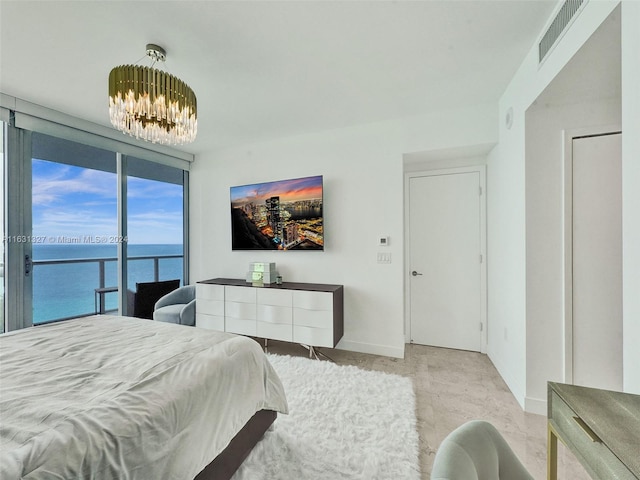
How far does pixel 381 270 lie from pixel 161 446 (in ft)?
8.12

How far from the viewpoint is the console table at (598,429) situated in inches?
27.7

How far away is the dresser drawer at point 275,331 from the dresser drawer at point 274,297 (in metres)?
0.23

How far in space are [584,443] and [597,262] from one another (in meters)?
1.66

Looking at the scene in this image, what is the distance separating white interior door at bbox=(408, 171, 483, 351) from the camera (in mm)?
3143

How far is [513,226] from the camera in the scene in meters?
2.26

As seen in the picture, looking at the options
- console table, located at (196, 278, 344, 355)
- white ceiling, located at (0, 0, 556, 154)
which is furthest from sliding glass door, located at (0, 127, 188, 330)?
console table, located at (196, 278, 344, 355)

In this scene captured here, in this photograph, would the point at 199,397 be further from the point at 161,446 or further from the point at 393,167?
the point at 393,167

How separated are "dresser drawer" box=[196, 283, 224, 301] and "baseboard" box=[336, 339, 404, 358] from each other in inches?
61.6

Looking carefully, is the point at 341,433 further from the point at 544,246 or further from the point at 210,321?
the point at 210,321

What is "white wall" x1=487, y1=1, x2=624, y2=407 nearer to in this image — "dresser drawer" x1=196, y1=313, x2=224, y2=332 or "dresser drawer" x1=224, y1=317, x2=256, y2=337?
"dresser drawer" x1=224, y1=317, x2=256, y2=337

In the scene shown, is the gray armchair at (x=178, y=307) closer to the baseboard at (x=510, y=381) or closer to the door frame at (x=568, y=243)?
the baseboard at (x=510, y=381)

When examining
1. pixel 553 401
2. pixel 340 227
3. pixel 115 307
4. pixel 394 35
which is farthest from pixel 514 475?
pixel 115 307

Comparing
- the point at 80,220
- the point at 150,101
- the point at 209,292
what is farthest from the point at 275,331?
the point at 80,220

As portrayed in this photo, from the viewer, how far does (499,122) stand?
2.61m
